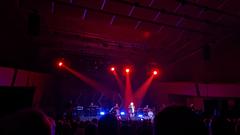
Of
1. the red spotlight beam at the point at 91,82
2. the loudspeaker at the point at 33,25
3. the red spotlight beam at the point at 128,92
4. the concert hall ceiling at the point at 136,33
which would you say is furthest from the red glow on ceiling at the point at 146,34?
the red spotlight beam at the point at 91,82

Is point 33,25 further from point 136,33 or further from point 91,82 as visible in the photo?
point 91,82

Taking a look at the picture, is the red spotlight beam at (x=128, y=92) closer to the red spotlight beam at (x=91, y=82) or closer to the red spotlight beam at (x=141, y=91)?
the red spotlight beam at (x=141, y=91)

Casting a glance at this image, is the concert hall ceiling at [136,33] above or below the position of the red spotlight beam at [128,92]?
above

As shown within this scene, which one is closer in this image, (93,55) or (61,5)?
(61,5)

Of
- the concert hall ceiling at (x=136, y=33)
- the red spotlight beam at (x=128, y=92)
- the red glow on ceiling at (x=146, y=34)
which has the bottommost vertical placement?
the red spotlight beam at (x=128, y=92)

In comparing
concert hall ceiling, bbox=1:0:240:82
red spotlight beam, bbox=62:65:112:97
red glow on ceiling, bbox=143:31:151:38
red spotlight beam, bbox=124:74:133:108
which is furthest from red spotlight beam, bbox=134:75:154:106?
red glow on ceiling, bbox=143:31:151:38

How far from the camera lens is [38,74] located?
1327 centimetres

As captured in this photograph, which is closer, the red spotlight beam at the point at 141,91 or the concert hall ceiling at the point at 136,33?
the concert hall ceiling at the point at 136,33

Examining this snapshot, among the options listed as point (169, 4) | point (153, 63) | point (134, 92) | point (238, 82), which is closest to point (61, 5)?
point (169, 4)

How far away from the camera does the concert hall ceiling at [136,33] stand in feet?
27.3

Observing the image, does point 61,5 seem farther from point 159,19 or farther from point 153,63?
point 153,63

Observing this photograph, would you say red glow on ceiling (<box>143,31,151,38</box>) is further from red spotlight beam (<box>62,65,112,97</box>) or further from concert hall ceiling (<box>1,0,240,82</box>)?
red spotlight beam (<box>62,65,112,97</box>)

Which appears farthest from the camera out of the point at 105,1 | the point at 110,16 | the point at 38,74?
the point at 38,74

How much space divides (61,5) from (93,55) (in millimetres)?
8602
